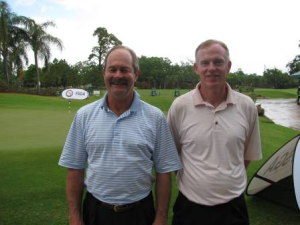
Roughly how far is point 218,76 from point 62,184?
3.24 m

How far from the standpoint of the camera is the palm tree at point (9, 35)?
92.2ft

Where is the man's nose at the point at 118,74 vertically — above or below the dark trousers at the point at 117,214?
above

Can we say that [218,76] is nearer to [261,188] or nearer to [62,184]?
[261,188]

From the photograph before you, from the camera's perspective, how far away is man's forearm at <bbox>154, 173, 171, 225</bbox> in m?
2.24

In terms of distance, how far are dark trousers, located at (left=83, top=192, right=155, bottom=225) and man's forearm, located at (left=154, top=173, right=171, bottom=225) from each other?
6cm

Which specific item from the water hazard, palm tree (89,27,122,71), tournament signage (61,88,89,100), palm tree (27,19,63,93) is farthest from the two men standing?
palm tree (89,27,122,71)

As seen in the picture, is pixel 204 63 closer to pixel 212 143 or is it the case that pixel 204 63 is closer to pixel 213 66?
pixel 213 66

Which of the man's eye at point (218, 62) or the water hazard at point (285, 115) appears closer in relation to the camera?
the man's eye at point (218, 62)

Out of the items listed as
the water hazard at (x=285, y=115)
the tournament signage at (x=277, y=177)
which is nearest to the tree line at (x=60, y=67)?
the tournament signage at (x=277, y=177)

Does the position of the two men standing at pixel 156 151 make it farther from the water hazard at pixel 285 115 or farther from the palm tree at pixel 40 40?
the palm tree at pixel 40 40

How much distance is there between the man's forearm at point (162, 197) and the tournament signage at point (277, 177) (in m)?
1.90

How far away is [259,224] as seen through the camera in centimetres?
361

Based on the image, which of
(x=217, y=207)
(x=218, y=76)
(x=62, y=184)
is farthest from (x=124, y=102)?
(x=62, y=184)

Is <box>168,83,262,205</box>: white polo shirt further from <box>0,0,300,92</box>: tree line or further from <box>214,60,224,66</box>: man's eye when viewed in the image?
<box>0,0,300,92</box>: tree line
